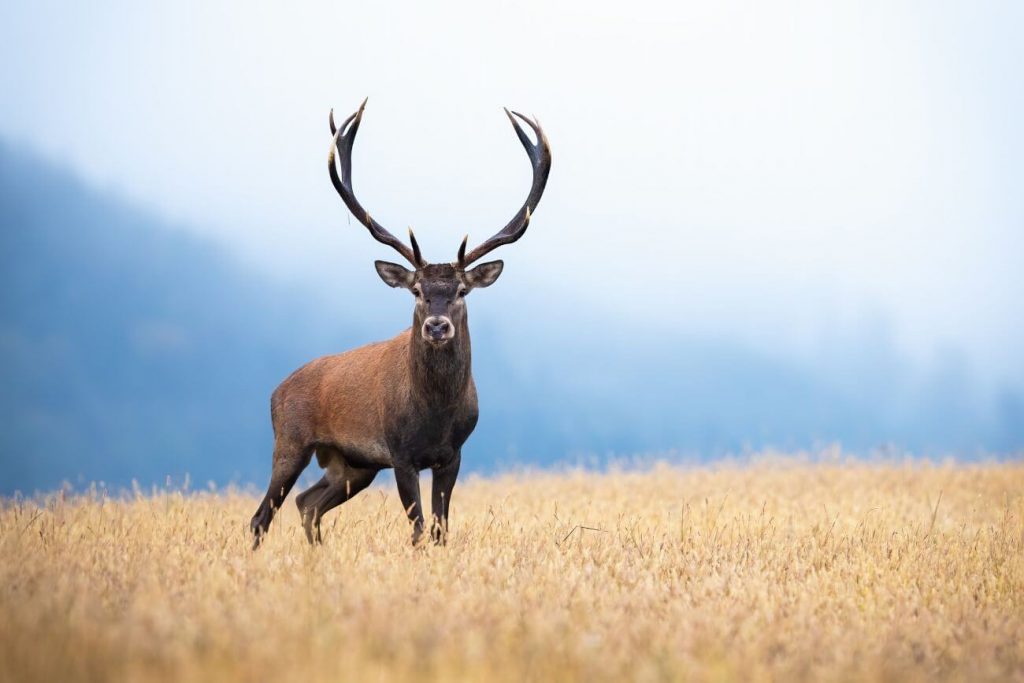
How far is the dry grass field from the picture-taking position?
15.3ft

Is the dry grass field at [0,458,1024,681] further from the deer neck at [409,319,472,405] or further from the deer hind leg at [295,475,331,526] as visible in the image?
the deer neck at [409,319,472,405]

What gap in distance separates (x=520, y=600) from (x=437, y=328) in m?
2.51

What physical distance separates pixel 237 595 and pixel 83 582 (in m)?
0.88

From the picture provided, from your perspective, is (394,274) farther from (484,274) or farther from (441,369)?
(441,369)

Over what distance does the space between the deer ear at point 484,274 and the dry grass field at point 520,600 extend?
192 centimetres

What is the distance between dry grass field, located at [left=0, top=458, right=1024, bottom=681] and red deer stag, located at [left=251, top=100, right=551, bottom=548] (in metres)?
0.43

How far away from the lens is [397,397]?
8.70 m

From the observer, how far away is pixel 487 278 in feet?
28.9

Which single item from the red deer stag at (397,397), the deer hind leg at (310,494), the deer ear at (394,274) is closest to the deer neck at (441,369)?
the red deer stag at (397,397)

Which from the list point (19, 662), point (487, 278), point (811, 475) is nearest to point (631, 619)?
point (19, 662)

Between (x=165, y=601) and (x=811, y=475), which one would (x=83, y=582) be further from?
(x=811, y=475)

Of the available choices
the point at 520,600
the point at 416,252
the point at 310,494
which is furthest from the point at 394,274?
the point at 520,600

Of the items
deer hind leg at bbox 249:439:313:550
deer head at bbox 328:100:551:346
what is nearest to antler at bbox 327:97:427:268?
deer head at bbox 328:100:551:346

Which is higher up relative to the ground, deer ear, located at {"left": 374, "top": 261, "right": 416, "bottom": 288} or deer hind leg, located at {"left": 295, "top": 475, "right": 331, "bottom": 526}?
deer ear, located at {"left": 374, "top": 261, "right": 416, "bottom": 288}
